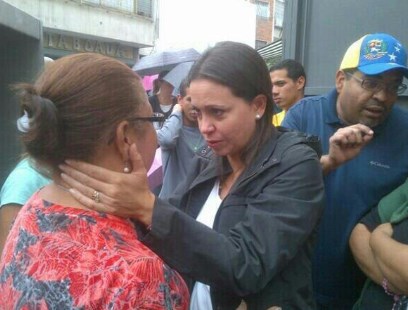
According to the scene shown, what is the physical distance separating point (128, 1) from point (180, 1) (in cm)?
233

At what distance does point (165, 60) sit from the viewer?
5941 mm

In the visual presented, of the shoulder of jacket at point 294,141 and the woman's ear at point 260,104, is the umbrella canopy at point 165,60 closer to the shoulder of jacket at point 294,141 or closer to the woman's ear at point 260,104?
the woman's ear at point 260,104

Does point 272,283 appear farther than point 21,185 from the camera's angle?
No

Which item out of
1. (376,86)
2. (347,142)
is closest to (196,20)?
(376,86)

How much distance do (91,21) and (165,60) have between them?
12080 mm

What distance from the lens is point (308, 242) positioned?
64.5 inches

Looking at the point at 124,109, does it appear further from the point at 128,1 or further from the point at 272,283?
the point at 128,1

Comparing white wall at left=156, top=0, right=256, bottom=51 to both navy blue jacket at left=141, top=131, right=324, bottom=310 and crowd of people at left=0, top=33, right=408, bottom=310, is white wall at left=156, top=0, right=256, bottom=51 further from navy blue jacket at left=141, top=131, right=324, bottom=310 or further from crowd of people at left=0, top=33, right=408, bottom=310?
navy blue jacket at left=141, top=131, right=324, bottom=310

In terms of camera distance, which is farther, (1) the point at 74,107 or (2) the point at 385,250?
(2) the point at 385,250

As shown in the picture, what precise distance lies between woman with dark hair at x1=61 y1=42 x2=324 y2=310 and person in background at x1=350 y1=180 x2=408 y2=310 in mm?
327

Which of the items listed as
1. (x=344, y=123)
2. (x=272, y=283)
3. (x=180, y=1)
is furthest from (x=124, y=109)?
(x=180, y=1)

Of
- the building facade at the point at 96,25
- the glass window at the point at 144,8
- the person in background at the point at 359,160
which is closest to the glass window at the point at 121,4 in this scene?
the building facade at the point at 96,25

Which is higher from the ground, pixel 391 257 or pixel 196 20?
pixel 196 20

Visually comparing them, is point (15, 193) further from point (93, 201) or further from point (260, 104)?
point (260, 104)
